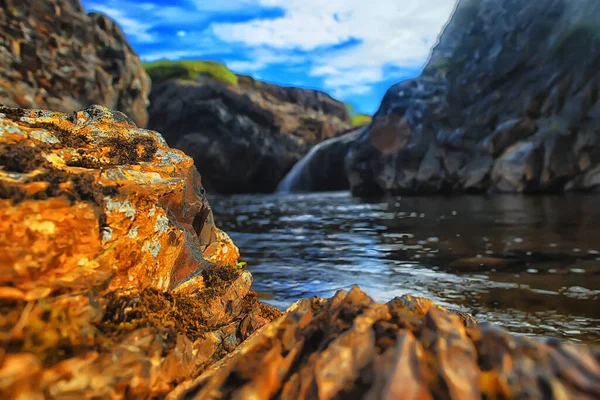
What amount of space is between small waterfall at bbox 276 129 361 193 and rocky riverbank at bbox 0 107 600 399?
43.8 metres

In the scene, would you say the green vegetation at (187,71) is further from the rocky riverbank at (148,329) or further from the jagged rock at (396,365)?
→ the jagged rock at (396,365)

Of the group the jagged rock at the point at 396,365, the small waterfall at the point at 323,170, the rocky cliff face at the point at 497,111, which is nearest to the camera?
the jagged rock at the point at 396,365

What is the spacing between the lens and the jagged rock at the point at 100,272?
1.97 meters

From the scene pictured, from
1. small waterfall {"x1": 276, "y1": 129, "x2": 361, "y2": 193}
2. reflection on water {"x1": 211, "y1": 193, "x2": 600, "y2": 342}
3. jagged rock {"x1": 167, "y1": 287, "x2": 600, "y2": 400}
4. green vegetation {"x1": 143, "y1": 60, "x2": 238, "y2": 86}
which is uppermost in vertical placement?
green vegetation {"x1": 143, "y1": 60, "x2": 238, "y2": 86}

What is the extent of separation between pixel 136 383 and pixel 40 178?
4.59 ft

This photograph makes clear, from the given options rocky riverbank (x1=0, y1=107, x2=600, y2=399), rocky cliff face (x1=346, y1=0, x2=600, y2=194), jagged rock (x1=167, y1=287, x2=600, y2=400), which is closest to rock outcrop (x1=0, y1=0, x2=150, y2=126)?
rocky riverbank (x1=0, y1=107, x2=600, y2=399)

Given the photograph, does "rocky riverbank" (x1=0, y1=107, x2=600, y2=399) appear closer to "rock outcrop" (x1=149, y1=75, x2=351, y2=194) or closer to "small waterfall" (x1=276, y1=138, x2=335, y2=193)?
"small waterfall" (x1=276, y1=138, x2=335, y2=193)

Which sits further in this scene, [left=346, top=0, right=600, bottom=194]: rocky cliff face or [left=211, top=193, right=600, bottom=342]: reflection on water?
[left=346, top=0, right=600, bottom=194]: rocky cliff face

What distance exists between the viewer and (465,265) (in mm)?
7797

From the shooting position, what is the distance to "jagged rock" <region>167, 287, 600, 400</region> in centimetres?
174

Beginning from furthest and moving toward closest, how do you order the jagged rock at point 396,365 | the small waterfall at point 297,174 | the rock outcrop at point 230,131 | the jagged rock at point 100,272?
the rock outcrop at point 230,131 → the small waterfall at point 297,174 → the jagged rock at point 100,272 → the jagged rock at point 396,365

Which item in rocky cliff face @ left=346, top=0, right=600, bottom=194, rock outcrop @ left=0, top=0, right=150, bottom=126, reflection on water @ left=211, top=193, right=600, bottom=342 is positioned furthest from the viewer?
rocky cliff face @ left=346, top=0, right=600, bottom=194

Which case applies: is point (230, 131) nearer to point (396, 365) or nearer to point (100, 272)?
point (100, 272)

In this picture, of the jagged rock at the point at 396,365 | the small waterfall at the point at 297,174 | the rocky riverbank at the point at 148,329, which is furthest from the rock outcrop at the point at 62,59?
the small waterfall at the point at 297,174
